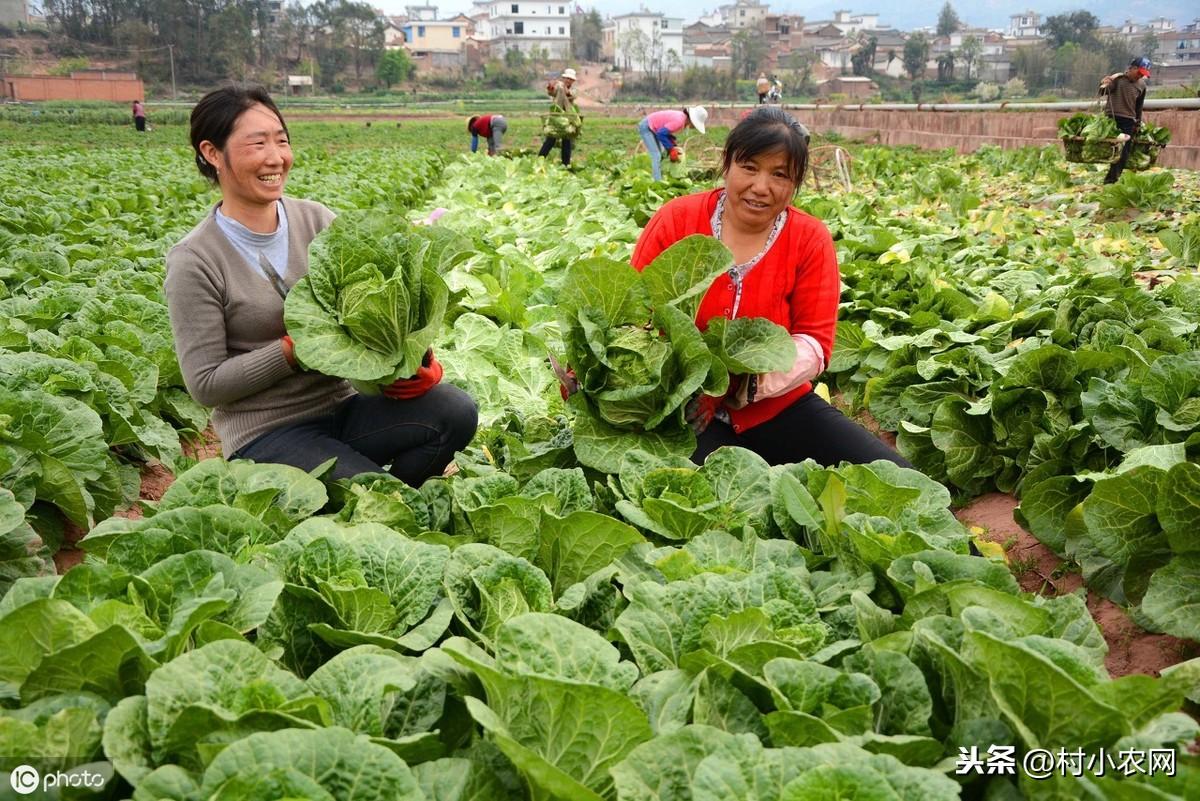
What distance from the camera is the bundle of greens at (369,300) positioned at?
261 cm

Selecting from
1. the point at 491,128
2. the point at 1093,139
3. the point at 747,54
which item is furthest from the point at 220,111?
the point at 747,54

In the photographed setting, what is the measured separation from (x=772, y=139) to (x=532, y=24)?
124 meters

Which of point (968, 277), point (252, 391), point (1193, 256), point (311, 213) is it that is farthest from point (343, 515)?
point (1193, 256)

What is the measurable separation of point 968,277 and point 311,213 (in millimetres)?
4816

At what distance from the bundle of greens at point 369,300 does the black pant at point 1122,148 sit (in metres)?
11.7

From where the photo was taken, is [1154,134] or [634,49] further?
[634,49]

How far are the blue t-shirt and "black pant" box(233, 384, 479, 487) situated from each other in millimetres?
519

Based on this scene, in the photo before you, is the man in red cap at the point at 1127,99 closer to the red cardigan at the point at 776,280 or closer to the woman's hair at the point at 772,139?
the red cardigan at the point at 776,280

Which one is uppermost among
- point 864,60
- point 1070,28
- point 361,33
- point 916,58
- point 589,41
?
point 589,41

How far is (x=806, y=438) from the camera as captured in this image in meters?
3.38

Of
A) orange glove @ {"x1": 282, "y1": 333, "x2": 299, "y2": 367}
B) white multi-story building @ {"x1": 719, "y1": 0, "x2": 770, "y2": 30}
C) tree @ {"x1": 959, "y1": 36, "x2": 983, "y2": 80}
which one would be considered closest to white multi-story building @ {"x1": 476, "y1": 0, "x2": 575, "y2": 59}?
white multi-story building @ {"x1": 719, "y1": 0, "x2": 770, "y2": 30}

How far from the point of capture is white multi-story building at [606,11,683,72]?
107 meters

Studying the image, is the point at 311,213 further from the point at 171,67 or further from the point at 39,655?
the point at 171,67

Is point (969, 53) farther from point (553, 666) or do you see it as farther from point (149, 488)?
point (553, 666)
